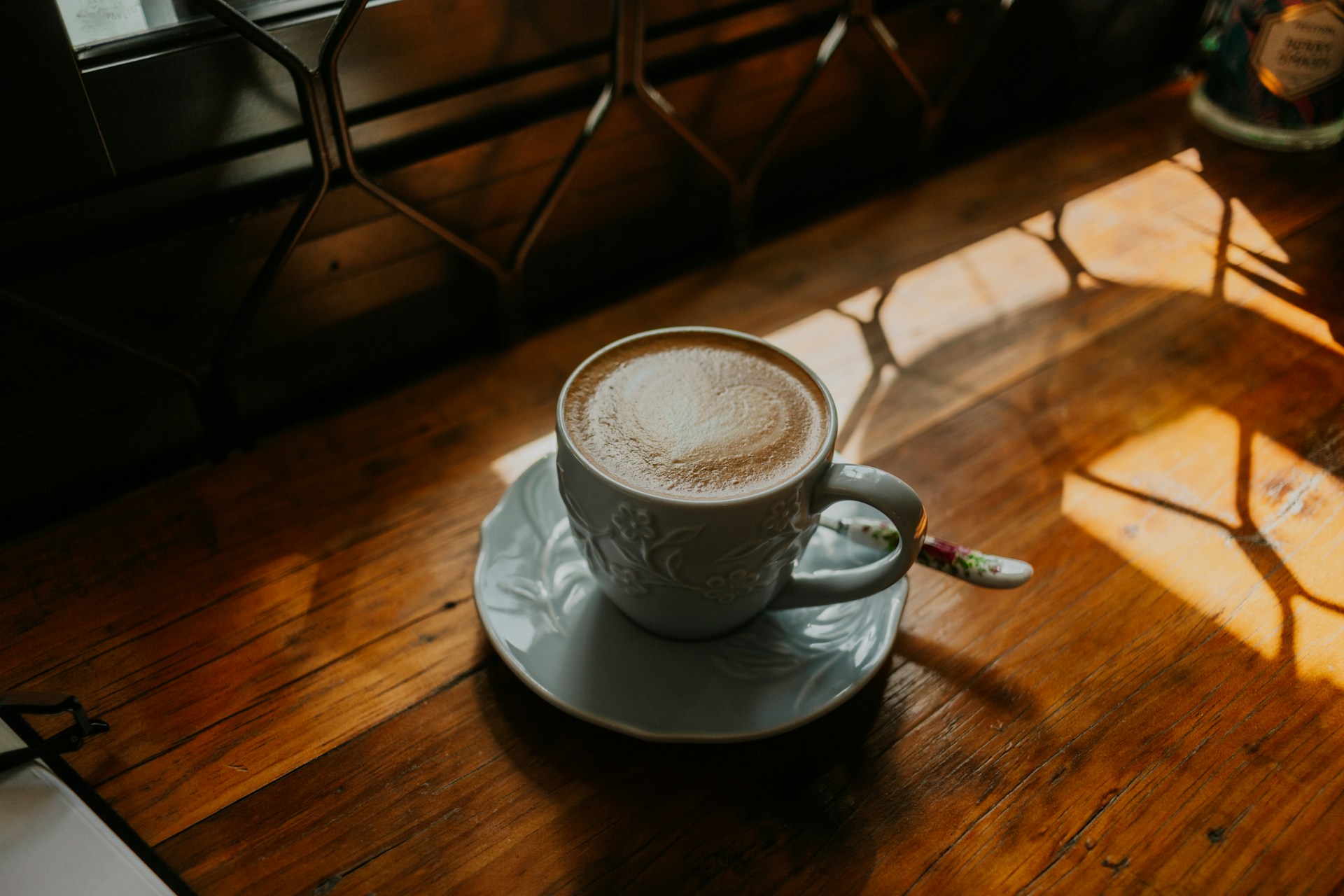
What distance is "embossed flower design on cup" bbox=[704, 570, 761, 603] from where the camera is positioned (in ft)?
1.62

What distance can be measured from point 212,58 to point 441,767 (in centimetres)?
45

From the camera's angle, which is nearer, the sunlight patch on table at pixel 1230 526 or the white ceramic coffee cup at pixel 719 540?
the white ceramic coffee cup at pixel 719 540

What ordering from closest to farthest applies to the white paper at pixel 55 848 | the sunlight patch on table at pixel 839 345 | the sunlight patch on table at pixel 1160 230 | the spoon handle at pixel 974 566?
the white paper at pixel 55 848
the spoon handle at pixel 974 566
the sunlight patch on table at pixel 839 345
the sunlight patch on table at pixel 1160 230

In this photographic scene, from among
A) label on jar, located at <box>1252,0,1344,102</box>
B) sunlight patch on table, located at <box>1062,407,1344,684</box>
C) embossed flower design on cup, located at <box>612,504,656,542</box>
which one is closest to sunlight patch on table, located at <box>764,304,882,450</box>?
sunlight patch on table, located at <box>1062,407,1344,684</box>

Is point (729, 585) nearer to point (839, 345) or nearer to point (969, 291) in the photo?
point (839, 345)

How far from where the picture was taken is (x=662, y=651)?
54 cm

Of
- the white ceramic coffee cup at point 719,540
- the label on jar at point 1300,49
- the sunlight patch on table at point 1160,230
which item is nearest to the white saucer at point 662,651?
the white ceramic coffee cup at point 719,540

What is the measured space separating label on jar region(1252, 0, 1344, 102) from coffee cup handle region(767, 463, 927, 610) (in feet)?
2.61

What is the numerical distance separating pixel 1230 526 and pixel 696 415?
0.40 metres

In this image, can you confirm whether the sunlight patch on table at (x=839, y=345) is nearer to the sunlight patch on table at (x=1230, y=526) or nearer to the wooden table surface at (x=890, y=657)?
the wooden table surface at (x=890, y=657)

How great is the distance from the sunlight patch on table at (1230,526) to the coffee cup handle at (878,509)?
22 centimetres

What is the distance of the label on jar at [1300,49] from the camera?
3.04 feet

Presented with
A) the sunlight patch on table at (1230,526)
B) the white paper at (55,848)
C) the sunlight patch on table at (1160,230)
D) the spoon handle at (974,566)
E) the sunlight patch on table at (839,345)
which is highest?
the white paper at (55,848)

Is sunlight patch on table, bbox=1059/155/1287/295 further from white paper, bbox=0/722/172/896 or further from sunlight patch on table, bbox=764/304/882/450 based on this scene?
white paper, bbox=0/722/172/896
